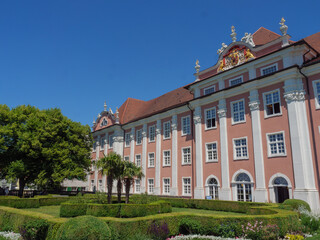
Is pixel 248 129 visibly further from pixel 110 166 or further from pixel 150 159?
pixel 150 159

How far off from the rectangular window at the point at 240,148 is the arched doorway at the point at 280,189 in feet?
11.6

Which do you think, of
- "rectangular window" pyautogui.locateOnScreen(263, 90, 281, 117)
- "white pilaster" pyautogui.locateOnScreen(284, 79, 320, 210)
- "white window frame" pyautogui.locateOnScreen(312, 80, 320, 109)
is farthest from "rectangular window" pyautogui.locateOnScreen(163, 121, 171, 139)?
"white window frame" pyautogui.locateOnScreen(312, 80, 320, 109)

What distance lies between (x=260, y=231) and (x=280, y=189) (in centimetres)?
1227

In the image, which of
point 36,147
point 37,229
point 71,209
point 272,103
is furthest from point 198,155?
point 37,229

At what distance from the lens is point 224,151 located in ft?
85.8

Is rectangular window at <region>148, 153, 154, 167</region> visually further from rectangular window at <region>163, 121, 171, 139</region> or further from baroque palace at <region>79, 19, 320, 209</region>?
rectangular window at <region>163, 121, 171, 139</region>

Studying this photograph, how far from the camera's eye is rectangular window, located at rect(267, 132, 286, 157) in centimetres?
2212

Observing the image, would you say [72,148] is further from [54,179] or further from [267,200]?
[267,200]

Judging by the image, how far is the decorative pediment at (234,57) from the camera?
26062 mm

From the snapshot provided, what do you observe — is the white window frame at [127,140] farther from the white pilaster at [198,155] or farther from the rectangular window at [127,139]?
the white pilaster at [198,155]

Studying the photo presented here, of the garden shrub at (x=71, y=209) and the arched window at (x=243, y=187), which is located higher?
the arched window at (x=243, y=187)

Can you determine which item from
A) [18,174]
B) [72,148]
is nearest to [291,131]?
[72,148]

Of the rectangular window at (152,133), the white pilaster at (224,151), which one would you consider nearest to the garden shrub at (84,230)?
the white pilaster at (224,151)

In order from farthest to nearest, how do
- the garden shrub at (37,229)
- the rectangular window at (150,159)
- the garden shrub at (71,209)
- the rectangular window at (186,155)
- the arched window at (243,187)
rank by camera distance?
the rectangular window at (150,159)
the rectangular window at (186,155)
the arched window at (243,187)
the garden shrub at (71,209)
the garden shrub at (37,229)
